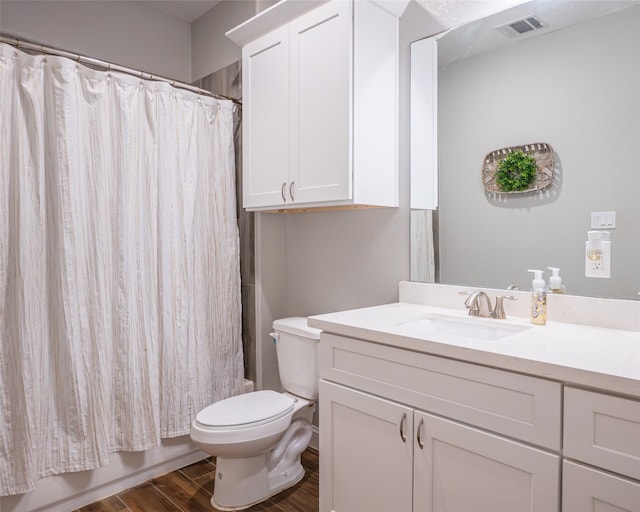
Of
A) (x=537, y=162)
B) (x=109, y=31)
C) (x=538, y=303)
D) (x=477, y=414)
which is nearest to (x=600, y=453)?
(x=477, y=414)

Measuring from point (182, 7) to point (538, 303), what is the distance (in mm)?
2746

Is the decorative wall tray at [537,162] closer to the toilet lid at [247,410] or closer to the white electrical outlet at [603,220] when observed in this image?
the white electrical outlet at [603,220]

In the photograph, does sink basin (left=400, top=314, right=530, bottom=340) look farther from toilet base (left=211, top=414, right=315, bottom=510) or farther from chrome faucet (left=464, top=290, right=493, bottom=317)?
toilet base (left=211, top=414, right=315, bottom=510)

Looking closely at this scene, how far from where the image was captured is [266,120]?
2.21 metres

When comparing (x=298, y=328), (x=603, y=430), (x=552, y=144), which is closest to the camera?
(x=603, y=430)

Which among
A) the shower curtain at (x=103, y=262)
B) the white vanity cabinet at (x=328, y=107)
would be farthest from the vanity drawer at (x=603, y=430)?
the shower curtain at (x=103, y=262)

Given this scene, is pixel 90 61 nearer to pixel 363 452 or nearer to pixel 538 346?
pixel 363 452

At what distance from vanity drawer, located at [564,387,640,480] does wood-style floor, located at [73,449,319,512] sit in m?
1.34

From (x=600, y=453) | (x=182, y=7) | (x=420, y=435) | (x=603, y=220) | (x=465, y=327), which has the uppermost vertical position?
(x=182, y=7)

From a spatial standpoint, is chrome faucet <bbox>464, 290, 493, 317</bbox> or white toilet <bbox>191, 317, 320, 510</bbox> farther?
white toilet <bbox>191, 317, 320, 510</bbox>

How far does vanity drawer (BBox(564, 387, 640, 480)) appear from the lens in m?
0.94

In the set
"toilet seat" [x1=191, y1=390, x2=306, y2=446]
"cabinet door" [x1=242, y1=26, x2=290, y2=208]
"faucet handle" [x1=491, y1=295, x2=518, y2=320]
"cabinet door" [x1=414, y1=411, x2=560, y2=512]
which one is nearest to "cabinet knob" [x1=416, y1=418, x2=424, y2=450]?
"cabinet door" [x1=414, y1=411, x2=560, y2=512]

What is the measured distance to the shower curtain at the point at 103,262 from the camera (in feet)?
5.92

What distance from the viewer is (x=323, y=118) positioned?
1.92m
